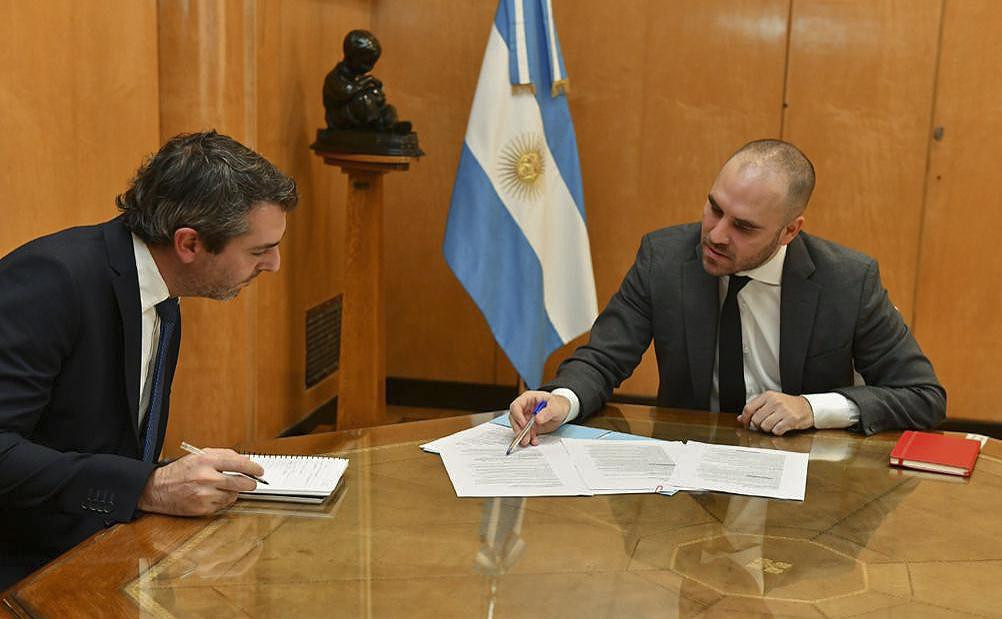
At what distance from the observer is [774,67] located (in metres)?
4.57

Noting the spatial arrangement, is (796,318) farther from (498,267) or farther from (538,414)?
(498,267)

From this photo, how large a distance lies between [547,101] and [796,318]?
198cm

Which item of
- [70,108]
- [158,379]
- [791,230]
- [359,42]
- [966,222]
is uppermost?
[359,42]

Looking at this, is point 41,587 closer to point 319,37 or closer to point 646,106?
point 319,37

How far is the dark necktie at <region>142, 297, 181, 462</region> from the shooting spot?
206 cm

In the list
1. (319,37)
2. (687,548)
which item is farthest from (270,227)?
(319,37)

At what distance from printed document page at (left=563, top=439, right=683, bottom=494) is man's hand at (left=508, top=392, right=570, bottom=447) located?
5 centimetres

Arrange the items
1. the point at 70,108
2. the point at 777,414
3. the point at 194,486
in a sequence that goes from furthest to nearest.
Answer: the point at 70,108 → the point at 777,414 → the point at 194,486

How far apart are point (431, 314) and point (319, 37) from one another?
1340 mm

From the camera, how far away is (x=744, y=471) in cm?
205

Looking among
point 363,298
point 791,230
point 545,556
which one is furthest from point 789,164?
point 363,298

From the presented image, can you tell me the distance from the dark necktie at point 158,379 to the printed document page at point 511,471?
0.54m

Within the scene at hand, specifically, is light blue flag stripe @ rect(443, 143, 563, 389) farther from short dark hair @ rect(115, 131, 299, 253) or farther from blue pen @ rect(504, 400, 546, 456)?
short dark hair @ rect(115, 131, 299, 253)

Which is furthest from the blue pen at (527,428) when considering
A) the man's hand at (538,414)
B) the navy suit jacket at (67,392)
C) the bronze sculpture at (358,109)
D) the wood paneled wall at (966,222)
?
the wood paneled wall at (966,222)
